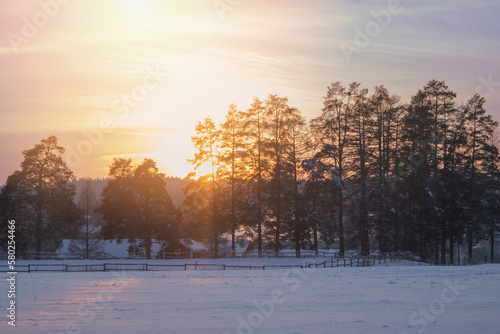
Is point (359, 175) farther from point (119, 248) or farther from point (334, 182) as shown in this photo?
point (119, 248)

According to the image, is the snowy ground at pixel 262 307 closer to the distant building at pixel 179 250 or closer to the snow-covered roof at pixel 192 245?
the distant building at pixel 179 250

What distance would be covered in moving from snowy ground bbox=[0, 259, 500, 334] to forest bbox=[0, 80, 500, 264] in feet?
103

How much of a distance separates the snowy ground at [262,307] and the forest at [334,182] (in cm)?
3132

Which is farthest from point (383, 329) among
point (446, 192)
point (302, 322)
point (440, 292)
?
point (446, 192)

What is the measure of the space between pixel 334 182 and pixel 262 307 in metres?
A: 38.8

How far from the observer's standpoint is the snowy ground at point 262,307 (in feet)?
45.9

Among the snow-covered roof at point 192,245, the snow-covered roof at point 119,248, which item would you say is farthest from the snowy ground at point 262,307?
the snow-covered roof at point 119,248

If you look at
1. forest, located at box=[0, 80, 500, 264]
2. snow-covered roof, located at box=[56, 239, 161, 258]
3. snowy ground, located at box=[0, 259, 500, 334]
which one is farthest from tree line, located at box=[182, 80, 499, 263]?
snowy ground, located at box=[0, 259, 500, 334]

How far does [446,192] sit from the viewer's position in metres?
57.2

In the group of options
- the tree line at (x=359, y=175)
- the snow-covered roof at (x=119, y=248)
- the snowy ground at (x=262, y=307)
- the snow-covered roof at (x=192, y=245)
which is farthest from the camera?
the snow-covered roof at (x=119, y=248)

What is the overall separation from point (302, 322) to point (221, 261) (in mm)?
40822

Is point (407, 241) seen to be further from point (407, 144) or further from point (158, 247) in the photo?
point (158, 247)

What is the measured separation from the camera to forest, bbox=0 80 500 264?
2183 inches

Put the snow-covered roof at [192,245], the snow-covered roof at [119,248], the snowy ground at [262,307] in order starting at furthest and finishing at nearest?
the snow-covered roof at [119,248] → the snow-covered roof at [192,245] → the snowy ground at [262,307]
